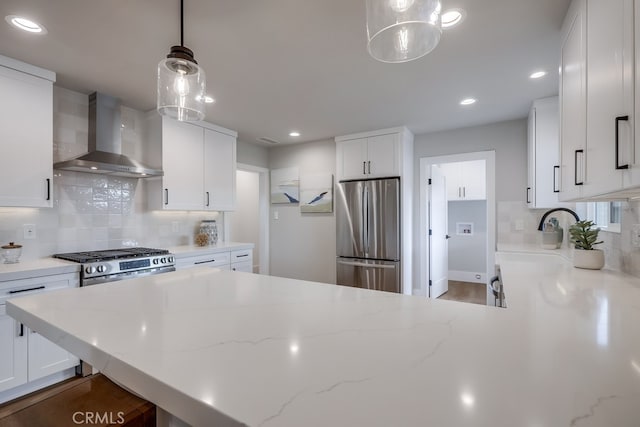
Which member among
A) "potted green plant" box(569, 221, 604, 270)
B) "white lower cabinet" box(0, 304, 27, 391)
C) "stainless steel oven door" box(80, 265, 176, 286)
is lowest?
"white lower cabinet" box(0, 304, 27, 391)

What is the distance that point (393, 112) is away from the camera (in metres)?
3.30

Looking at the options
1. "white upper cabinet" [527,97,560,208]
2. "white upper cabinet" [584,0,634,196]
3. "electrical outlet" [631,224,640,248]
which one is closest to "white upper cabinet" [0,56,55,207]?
"white upper cabinet" [584,0,634,196]

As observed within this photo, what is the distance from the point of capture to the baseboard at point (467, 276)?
5.57 metres

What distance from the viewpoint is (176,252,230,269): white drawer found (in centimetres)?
303

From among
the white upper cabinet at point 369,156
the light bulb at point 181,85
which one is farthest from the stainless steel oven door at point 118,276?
the white upper cabinet at point 369,156

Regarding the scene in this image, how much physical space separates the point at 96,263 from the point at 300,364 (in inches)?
93.6

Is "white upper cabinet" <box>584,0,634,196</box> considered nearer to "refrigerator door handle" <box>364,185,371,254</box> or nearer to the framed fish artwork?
"refrigerator door handle" <box>364,185,371,254</box>

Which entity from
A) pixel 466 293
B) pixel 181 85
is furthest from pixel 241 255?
pixel 466 293

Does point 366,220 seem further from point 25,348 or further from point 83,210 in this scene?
point 25,348

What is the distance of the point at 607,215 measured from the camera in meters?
2.25

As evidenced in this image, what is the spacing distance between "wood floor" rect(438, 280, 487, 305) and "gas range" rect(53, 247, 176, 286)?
3723 millimetres

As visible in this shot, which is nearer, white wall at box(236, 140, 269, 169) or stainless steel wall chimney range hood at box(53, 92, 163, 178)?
stainless steel wall chimney range hood at box(53, 92, 163, 178)

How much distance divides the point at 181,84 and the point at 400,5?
1.04m

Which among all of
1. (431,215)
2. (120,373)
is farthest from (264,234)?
(120,373)
